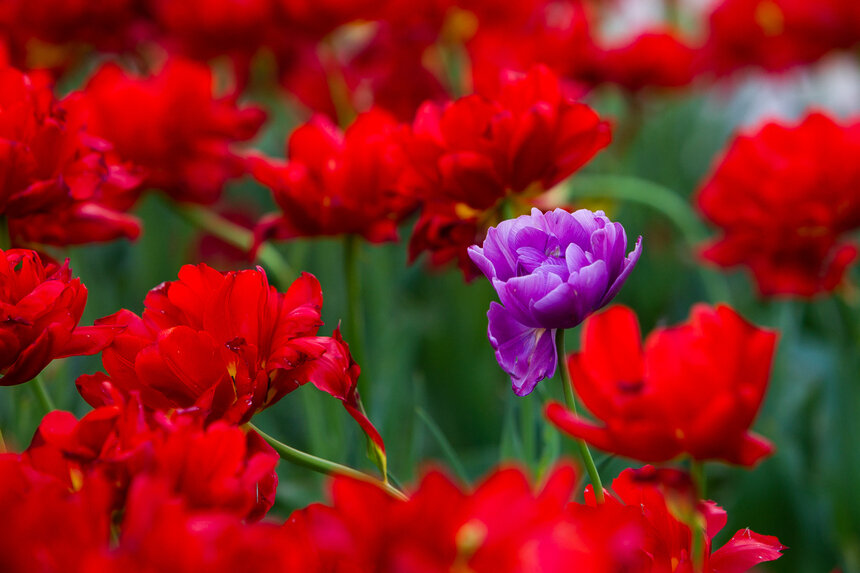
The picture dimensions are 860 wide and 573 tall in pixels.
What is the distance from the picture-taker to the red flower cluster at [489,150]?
1.27 feet

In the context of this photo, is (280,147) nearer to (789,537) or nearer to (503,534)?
(789,537)

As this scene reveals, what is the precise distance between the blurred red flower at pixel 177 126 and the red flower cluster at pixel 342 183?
128 mm

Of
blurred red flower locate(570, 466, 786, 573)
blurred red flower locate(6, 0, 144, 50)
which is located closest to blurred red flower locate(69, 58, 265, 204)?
blurred red flower locate(6, 0, 144, 50)

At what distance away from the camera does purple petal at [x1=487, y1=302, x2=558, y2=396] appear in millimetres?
301

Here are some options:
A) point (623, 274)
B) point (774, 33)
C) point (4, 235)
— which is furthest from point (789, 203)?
point (774, 33)

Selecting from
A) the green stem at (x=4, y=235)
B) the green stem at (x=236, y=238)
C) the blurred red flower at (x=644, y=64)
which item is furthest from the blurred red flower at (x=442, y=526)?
the blurred red flower at (x=644, y=64)

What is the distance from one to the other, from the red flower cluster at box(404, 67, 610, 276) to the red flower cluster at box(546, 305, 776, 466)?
0.14 m

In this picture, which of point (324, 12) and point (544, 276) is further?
point (324, 12)

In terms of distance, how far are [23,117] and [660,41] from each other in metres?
0.75

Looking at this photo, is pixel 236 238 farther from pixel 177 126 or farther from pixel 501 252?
pixel 501 252

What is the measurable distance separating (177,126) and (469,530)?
0.47 m

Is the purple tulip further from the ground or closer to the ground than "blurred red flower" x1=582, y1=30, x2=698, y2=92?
further from the ground

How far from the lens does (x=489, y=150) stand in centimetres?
39

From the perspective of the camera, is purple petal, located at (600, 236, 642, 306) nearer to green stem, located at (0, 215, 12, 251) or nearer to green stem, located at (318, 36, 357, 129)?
green stem, located at (0, 215, 12, 251)
